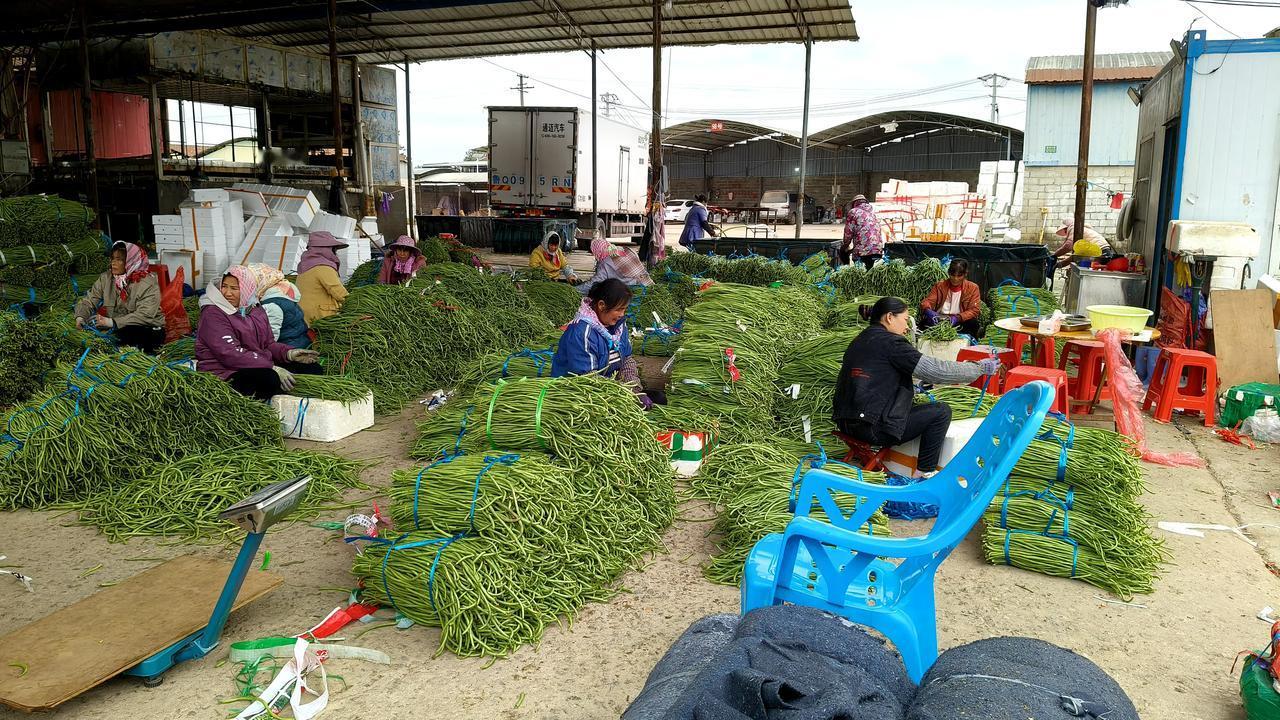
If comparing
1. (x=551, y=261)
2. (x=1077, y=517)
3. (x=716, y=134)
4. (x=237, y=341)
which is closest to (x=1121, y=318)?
(x=1077, y=517)

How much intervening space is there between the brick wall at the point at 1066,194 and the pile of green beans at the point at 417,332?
1938 centimetres

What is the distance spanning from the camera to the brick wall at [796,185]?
141 feet

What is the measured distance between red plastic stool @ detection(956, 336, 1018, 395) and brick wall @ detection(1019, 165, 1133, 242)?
1772 cm

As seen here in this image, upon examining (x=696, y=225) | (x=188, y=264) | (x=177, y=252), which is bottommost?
(x=188, y=264)

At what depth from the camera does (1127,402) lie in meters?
6.32

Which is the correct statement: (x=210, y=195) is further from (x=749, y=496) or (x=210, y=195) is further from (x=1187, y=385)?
(x=1187, y=385)

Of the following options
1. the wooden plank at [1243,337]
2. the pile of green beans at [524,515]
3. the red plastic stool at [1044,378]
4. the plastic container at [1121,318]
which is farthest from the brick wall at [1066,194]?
the pile of green beans at [524,515]

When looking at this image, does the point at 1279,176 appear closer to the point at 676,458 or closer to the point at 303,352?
the point at 676,458

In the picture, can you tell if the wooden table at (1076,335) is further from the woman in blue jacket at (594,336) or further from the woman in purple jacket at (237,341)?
the woman in purple jacket at (237,341)

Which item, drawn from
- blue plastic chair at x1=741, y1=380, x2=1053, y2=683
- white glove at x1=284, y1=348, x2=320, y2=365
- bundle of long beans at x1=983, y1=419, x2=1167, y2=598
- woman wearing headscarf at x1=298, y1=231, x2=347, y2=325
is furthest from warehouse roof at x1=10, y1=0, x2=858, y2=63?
blue plastic chair at x1=741, y1=380, x2=1053, y2=683

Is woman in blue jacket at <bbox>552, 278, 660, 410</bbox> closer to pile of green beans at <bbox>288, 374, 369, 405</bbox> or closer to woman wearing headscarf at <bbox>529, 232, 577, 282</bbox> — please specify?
pile of green beans at <bbox>288, 374, 369, 405</bbox>

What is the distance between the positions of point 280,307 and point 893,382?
519 cm

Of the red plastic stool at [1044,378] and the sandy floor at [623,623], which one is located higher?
the red plastic stool at [1044,378]

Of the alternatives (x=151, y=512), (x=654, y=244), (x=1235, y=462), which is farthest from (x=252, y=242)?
(x=1235, y=462)
